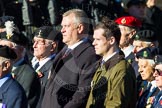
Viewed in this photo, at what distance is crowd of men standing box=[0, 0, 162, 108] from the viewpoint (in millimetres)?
7218

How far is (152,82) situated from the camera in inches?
321

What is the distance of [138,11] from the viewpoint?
11.9 metres

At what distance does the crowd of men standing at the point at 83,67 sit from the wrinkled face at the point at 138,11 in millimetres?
2024

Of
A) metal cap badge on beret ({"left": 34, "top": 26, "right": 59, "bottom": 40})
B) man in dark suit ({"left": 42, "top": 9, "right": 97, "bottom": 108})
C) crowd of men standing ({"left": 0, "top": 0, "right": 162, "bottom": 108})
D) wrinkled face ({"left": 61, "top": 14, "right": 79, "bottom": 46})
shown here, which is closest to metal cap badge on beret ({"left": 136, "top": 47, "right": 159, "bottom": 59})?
crowd of men standing ({"left": 0, "top": 0, "right": 162, "bottom": 108})

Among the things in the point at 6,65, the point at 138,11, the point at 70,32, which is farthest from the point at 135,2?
the point at 6,65

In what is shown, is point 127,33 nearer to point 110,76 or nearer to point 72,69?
point 72,69

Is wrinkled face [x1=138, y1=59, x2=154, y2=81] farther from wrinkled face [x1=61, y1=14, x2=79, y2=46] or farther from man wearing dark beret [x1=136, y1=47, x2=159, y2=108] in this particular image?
wrinkled face [x1=61, y1=14, x2=79, y2=46]

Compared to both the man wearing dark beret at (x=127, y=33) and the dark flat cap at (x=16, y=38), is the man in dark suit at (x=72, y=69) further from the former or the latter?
the man wearing dark beret at (x=127, y=33)

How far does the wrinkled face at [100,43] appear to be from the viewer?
24.6 ft

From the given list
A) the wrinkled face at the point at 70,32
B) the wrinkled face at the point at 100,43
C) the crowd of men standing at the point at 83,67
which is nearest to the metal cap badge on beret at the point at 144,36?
the crowd of men standing at the point at 83,67

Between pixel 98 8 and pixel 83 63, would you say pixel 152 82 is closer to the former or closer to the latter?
pixel 83 63

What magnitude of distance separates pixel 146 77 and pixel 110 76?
1010 mm

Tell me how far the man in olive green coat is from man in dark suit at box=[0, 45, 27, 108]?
0.85 m

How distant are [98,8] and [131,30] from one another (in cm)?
297
